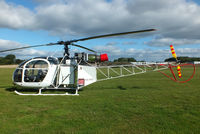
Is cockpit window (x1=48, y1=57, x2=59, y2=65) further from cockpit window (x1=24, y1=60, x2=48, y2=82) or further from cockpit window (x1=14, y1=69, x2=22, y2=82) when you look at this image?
cockpit window (x1=14, y1=69, x2=22, y2=82)

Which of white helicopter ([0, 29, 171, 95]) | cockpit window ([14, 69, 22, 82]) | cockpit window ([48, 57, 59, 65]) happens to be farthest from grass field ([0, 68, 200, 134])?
cockpit window ([48, 57, 59, 65])

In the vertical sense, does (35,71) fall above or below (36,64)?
below

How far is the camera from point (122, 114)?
550cm

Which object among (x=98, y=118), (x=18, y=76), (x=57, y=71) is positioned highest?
(x=57, y=71)

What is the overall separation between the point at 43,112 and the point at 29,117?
603mm

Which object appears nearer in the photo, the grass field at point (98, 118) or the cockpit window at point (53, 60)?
the grass field at point (98, 118)

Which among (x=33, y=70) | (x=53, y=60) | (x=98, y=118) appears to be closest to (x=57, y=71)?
(x=53, y=60)

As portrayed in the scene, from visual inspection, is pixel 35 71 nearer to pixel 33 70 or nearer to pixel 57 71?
pixel 33 70

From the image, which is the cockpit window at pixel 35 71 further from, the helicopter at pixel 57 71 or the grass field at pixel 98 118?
the grass field at pixel 98 118

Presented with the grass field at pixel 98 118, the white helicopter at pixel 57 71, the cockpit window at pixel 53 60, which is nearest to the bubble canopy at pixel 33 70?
the white helicopter at pixel 57 71

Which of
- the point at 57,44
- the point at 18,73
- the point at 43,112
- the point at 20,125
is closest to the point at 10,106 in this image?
the point at 43,112

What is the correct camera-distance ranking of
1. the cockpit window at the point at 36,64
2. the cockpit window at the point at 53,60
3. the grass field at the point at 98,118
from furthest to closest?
the cockpit window at the point at 53,60 < the cockpit window at the point at 36,64 < the grass field at the point at 98,118

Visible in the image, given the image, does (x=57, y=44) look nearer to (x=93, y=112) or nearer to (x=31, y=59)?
(x=31, y=59)

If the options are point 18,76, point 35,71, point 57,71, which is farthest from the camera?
point 57,71
